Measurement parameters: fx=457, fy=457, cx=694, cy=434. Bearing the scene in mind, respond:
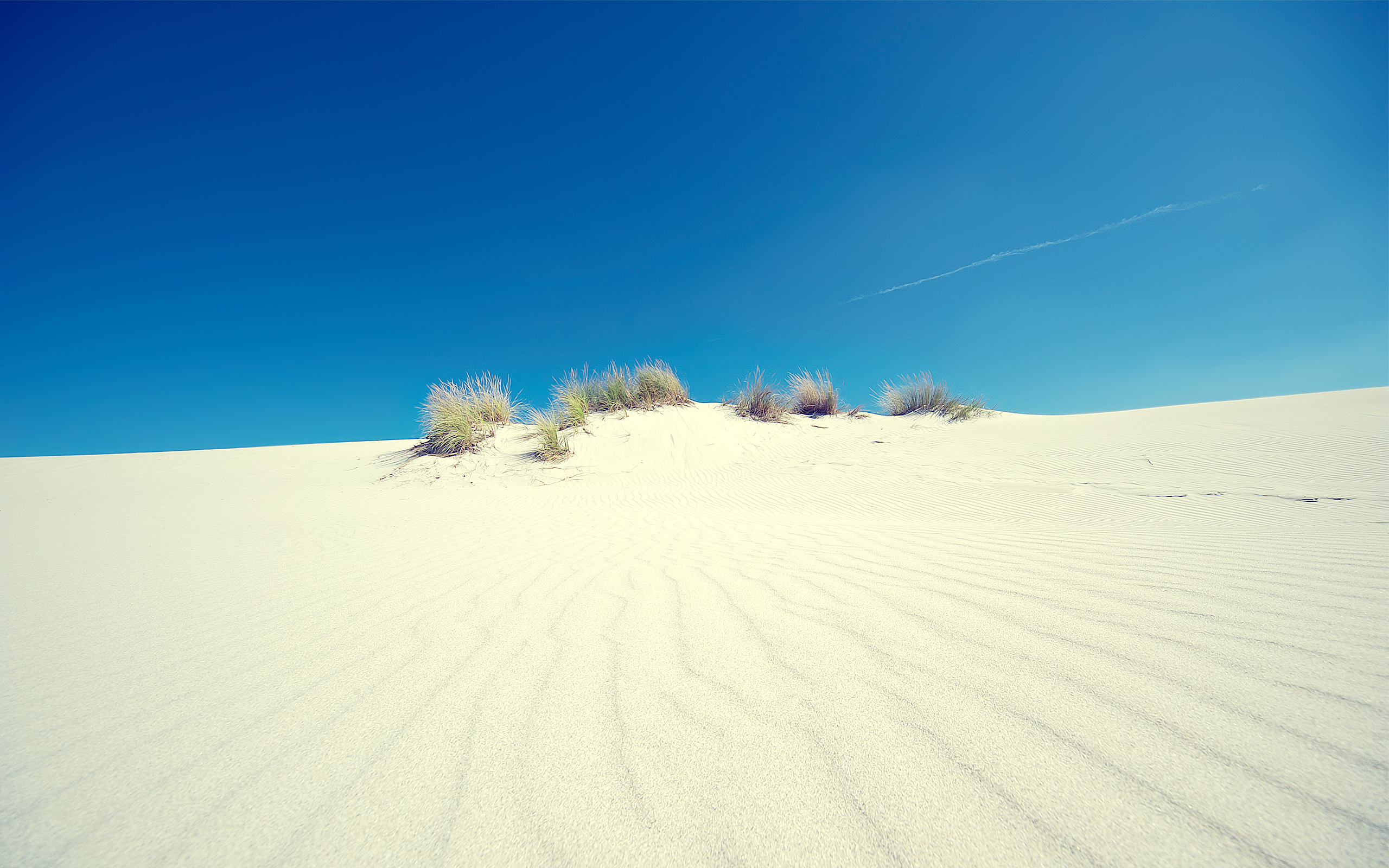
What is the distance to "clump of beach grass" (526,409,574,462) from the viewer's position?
327 inches

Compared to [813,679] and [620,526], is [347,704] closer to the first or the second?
[813,679]

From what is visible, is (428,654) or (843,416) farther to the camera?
(843,416)

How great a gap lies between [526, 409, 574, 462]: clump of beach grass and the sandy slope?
470 cm

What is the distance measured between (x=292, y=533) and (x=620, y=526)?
281 centimetres

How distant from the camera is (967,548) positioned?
114 inches

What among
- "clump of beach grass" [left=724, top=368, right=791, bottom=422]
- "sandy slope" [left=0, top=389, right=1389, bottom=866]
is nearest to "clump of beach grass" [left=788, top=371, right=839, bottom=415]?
"clump of beach grass" [left=724, top=368, right=791, bottom=422]

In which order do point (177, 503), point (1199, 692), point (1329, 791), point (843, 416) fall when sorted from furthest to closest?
point (843, 416) < point (177, 503) < point (1199, 692) < point (1329, 791)

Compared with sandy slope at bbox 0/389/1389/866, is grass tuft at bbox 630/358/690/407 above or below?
above

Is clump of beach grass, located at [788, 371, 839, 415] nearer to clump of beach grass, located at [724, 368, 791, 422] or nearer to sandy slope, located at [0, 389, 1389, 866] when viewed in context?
clump of beach grass, located at [724, 368, 791, 422]

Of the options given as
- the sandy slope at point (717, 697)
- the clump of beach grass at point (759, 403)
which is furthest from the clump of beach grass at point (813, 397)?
the sandy slope at point (717, 697)

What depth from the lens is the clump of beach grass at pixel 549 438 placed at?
27.2ft

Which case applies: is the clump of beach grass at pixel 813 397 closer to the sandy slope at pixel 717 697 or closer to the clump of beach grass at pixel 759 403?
the clump of beach grass at pixel 759 403

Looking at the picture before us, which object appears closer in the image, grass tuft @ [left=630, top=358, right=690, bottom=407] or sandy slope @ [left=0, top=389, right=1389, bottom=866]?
sandy slope @ [left=0, top=389, right=1389, bottom=866]

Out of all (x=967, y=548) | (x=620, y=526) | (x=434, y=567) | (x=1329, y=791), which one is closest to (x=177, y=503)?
(x=434, y=567)
